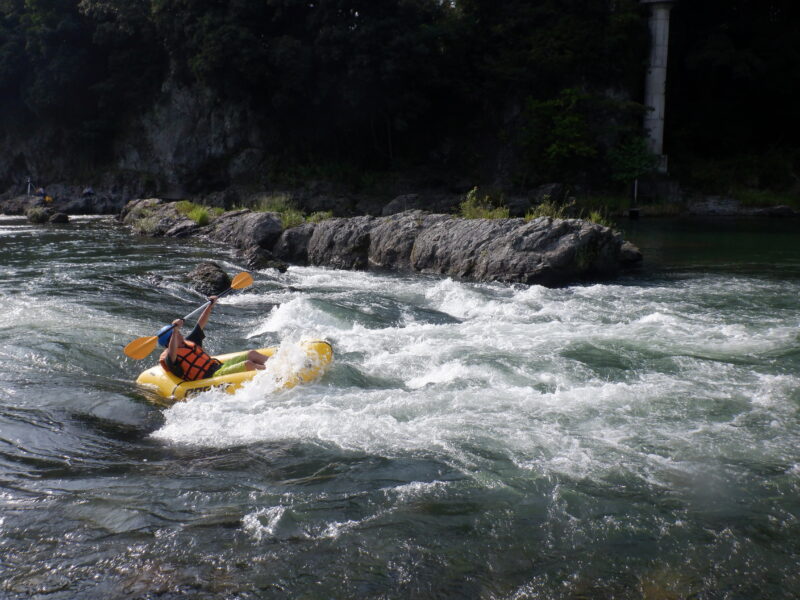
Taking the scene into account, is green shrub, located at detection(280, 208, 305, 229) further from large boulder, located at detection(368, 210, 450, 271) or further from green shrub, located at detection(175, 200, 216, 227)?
green shrub, located at detection(175, 200, 216, 227)

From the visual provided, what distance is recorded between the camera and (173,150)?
29750 mm

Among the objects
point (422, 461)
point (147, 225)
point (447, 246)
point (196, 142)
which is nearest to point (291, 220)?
point (447, 246)

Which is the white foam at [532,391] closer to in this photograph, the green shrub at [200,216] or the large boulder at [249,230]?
the large boulder at [249,230]

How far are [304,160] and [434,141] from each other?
5.45 metres

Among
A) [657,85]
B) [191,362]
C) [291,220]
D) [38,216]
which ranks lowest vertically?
[38,216]

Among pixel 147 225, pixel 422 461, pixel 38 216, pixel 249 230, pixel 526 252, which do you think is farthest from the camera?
pixel 38 216

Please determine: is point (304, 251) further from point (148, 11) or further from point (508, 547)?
point (148, 11)

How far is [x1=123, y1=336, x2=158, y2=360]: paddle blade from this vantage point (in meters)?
6.51

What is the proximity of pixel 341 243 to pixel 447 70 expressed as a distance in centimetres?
1568

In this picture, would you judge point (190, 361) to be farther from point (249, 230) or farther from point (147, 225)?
point (147, 225)

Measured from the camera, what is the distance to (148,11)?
2892 centimetres

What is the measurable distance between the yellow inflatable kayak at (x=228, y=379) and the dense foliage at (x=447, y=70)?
20167mm

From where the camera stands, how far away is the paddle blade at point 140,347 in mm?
6508

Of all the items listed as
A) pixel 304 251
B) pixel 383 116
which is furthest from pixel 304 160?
pixel 304 251
